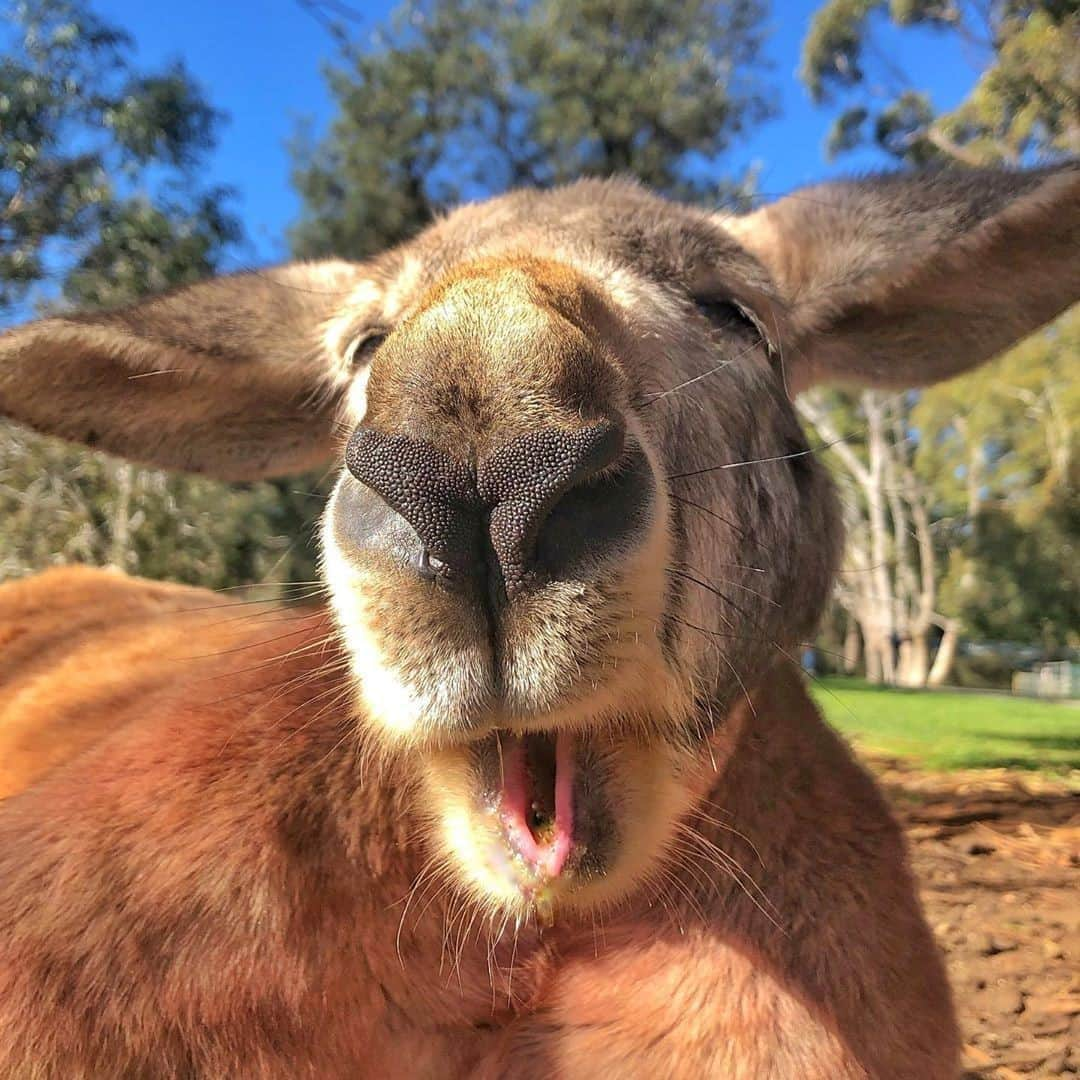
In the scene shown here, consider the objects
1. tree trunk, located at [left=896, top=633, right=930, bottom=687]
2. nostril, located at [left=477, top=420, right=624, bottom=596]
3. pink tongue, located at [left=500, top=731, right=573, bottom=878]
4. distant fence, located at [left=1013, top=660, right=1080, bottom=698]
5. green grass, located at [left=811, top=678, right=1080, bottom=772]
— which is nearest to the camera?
nostril, located at [left=477, top=420, right=624, bottom=596]

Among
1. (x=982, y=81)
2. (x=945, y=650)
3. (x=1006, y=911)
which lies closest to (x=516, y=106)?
(x=982, y=81)

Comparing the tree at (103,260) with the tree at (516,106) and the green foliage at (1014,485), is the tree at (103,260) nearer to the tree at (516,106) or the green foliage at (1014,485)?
the tree at (516,106)

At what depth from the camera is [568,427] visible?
1351 millimetres

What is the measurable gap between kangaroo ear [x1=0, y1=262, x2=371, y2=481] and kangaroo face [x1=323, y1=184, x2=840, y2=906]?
98 centimetres

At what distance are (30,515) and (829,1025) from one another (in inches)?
467

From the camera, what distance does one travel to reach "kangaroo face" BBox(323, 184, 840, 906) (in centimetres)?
134

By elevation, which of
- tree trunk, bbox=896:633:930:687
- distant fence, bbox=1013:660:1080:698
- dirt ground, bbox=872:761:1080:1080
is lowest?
distant fence, bbox=1013:660:1080:698

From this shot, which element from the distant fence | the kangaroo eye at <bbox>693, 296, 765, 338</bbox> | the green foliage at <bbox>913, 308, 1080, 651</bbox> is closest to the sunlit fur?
the kangaroo eye at <bbox>693, 296, 765, 338</bbox>

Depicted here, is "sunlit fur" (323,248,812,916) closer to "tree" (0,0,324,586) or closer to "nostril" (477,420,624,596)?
"nostril" (477,420,624,596)

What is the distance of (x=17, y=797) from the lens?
7.59 ft

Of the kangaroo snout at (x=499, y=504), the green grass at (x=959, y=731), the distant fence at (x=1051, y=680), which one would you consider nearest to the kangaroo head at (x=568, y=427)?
the kangaroo snout at (x=499, y=504)

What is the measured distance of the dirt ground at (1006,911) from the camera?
3.47 metres

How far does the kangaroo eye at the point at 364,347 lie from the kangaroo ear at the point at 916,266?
112 cm

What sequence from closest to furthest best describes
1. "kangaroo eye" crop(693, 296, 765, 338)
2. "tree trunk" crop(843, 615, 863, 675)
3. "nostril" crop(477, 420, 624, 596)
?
"nostril" crop(477, 420, 624, 596) → "kangaroo eye" crop(693, 296, 765, 338) → "tree trunk" crop(843, 615, 863, 675)
